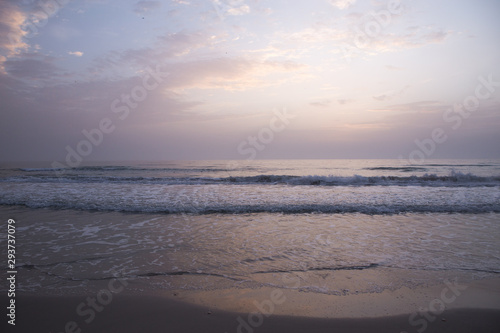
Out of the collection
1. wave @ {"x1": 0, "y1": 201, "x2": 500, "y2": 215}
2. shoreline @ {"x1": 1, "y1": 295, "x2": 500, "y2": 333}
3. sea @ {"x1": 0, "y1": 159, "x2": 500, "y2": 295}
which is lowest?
shoreline @ {"x1": 1, "y1": 295, "x2": 500, "y2": 333}

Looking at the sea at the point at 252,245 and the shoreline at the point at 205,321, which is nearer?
the shoreline at the point at 205,321

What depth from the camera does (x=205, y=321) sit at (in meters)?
3.33

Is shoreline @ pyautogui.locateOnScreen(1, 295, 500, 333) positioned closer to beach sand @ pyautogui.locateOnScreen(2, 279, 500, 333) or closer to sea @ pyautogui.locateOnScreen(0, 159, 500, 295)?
beach sand @ pyautogui.locateOnScreen(2, 279, 500, 333)

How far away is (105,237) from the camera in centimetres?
720

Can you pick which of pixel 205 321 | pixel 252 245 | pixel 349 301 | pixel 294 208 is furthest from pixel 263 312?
pixel 294 208

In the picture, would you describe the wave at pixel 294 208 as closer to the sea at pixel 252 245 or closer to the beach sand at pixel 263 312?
the sea at pixel 252 245

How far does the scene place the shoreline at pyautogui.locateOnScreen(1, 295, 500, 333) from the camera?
3.21m

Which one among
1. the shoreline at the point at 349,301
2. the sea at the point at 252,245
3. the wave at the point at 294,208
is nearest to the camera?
the shoreline at the point at 349,301

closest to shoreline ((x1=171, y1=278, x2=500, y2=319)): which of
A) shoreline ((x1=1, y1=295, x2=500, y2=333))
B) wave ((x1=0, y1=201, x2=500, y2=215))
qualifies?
shoreline ((x1=1, y1=295, x2=500, y2=333))

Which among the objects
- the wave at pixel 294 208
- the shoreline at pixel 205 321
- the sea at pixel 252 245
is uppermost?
the wave at pixel 294 208

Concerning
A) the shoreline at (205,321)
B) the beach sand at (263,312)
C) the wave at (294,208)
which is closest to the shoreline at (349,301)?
the beach sand at (263,312)

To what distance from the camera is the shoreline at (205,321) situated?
321 centimetres

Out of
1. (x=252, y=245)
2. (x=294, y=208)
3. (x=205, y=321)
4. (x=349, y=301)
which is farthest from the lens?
(x=294, y=208)

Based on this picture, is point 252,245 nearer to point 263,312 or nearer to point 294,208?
point 263,312
